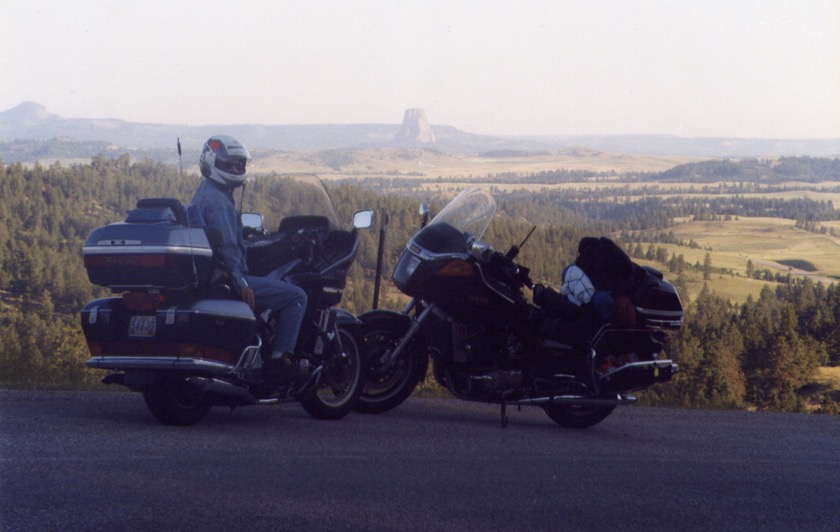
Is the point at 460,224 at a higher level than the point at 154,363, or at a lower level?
higher

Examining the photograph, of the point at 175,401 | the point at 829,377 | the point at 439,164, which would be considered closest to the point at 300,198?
the point at 175,401

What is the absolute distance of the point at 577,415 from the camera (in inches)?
320

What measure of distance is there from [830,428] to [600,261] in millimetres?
3041

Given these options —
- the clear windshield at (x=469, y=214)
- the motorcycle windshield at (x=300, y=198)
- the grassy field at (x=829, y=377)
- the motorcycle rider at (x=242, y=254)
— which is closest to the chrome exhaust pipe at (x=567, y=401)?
the clear windshield at (x=469, y=214)

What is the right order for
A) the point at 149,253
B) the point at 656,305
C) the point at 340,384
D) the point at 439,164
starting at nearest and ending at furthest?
the point at 149,253
the point at 340,384
the point at 656,305
the point at 439,164

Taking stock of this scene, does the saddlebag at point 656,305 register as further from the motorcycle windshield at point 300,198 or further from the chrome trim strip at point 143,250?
the chrome trim strip at point 143,250

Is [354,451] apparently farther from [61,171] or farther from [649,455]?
[61,171]

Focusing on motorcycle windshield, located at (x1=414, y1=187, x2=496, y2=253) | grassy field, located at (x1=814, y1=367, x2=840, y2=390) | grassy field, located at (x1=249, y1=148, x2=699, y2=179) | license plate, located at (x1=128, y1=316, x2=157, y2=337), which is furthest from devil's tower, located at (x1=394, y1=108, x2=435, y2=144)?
license plate, located at (x1=128, y1=316, x2=157, y2=337)

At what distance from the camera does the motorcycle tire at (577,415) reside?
809cm

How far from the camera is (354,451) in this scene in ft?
20.8

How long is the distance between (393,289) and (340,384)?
3.85ft

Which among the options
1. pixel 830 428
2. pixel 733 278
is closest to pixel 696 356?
pixel 733 278

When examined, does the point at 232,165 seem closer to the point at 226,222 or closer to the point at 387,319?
the point at 226,222

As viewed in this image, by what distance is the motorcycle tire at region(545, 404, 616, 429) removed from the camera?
26.5ft
